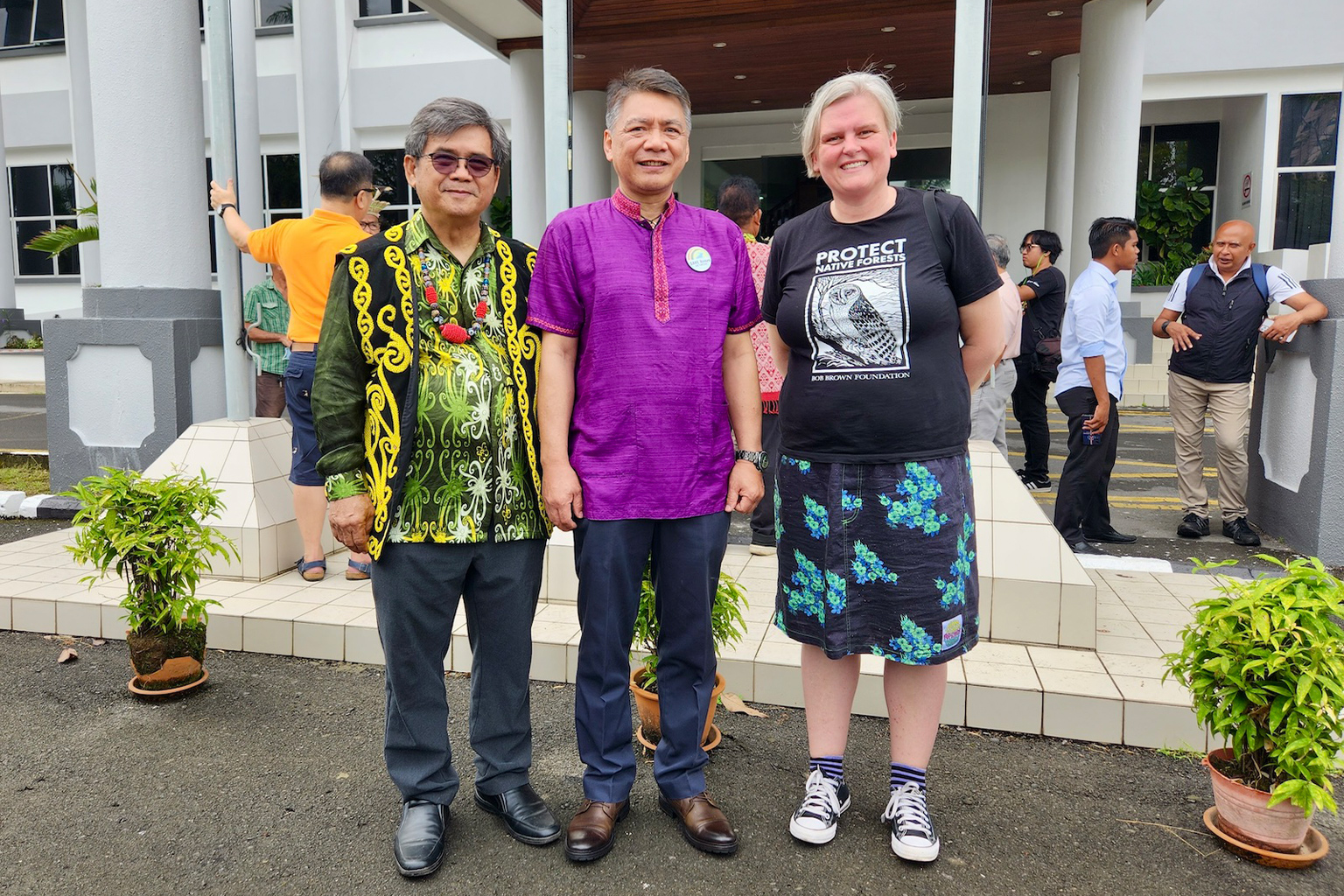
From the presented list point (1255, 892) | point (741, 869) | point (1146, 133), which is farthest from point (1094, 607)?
point (1146, 133)

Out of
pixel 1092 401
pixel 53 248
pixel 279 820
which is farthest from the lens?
pixel 53 248

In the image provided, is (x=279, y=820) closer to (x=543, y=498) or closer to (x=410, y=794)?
(x=410, y=794)

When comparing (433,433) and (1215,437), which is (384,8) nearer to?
(1215,437)

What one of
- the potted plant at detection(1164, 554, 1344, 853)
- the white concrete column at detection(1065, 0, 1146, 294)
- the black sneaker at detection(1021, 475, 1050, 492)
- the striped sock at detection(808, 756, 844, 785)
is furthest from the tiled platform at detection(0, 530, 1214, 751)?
the white concrete column at detection(1065, 0, 1146, 294)

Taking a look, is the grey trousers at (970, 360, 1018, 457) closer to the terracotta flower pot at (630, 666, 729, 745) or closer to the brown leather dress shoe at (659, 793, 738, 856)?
the terracotta flower pot at (630, 666, 729, 745)

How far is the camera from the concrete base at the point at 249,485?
14.9 feet

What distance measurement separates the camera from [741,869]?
7.91 ft

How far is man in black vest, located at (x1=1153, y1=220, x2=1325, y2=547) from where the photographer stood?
215 inches

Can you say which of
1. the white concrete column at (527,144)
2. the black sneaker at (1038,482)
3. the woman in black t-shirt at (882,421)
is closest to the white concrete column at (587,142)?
the white concrete column at (527,144)

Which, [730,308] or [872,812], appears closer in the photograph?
[730,308]

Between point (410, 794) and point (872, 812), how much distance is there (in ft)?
4.15

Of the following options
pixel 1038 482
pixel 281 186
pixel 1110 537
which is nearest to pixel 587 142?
pixel 281 186

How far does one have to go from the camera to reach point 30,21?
54.5ft

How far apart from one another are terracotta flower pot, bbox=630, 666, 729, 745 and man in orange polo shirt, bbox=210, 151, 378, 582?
1514mm
